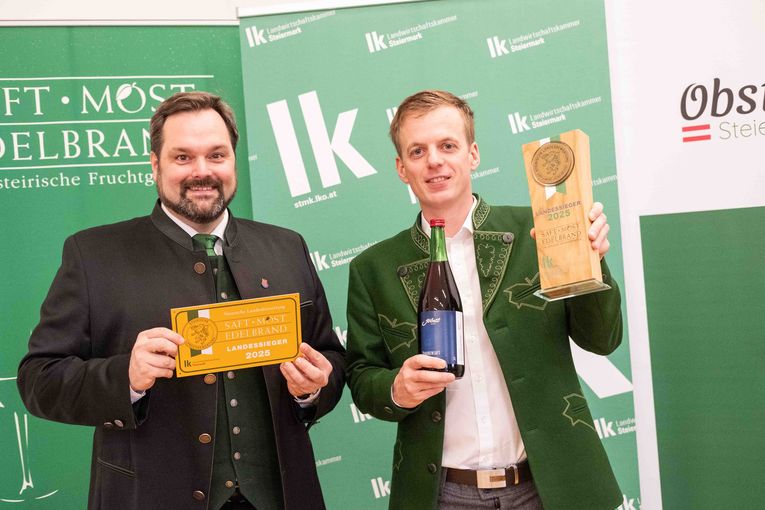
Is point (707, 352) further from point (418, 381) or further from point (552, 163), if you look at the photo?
point (418, 381)

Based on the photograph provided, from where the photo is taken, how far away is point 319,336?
2402 millimetres

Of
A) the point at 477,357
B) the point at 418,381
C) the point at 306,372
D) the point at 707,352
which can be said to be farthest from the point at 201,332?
the point at 707,352

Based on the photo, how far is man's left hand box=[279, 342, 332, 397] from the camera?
6.61 feet

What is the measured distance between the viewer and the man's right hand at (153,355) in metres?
1.90

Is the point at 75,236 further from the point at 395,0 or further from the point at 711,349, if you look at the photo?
the point at 711,349

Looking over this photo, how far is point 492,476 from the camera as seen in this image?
1.95 meters

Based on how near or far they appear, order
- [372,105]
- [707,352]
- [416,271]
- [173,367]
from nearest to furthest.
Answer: [173,367] < [416,271] < [707,352] < [372,105]

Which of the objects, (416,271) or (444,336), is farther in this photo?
(416,271)

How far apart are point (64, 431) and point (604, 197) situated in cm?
240

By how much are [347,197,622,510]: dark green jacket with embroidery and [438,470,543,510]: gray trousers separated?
4cm

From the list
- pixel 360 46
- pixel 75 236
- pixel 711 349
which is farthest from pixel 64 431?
pixel 711 349

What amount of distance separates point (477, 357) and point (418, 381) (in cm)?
27

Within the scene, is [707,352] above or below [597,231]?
below

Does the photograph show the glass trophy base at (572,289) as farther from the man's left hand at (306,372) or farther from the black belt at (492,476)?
the man's left hand at (306,372)
